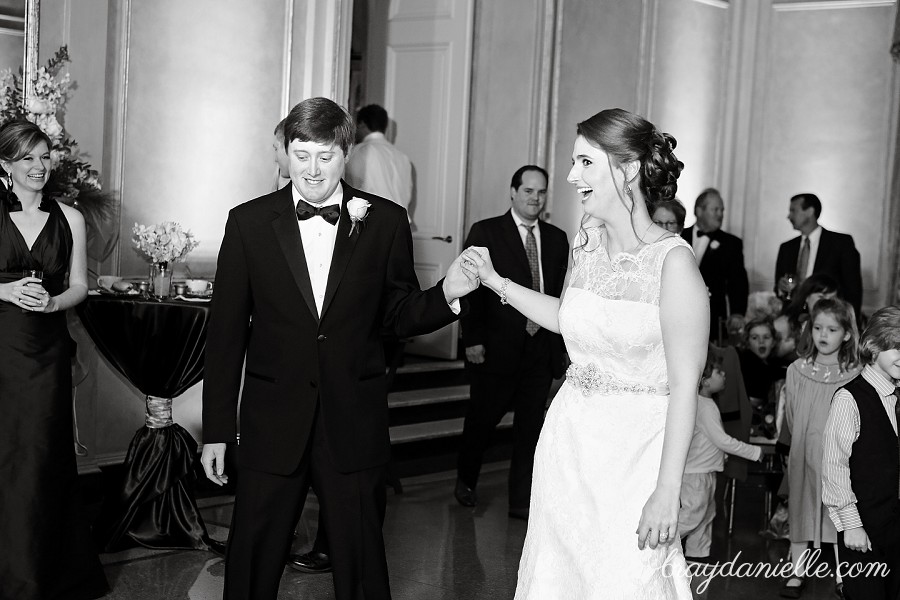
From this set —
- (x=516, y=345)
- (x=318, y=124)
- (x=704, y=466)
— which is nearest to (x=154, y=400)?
(x=516, y=345)

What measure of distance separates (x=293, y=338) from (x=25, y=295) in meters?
1.52

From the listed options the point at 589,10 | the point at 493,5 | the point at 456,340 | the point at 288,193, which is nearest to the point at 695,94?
the point at 589,10

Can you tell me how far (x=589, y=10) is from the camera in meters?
9.81

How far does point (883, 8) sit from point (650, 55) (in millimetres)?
2647

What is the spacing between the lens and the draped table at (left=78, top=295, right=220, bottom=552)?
4809mm

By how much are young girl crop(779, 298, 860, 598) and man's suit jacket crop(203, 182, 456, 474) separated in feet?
8.27

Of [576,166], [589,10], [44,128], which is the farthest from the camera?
[589,10]

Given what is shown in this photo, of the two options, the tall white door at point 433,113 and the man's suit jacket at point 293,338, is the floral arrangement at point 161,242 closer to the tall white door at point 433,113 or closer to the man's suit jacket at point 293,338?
the man's suit jacket at point 293,338

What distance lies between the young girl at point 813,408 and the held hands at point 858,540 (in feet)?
3.53

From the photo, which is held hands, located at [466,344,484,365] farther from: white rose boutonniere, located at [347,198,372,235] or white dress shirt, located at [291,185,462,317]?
white rose boutonniere, located at [347,198,372,235]

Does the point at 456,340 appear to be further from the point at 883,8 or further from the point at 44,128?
the point at 883,8

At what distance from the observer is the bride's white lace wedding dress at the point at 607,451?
7.97 feet

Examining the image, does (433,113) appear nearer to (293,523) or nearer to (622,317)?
(293,523)

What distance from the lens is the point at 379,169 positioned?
24.8ft
